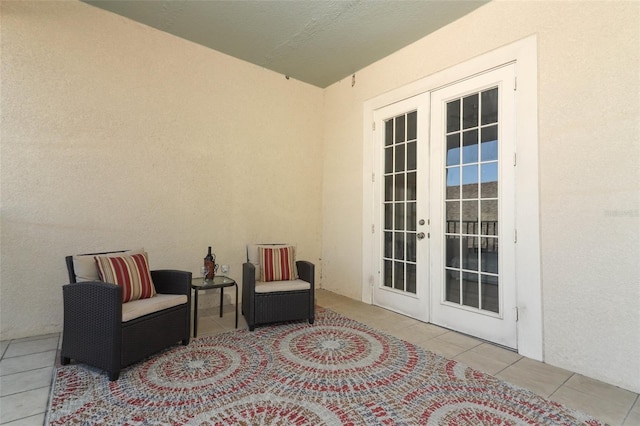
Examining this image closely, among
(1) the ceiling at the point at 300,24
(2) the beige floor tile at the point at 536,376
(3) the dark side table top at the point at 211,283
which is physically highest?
(1) the ceiling at the point at 300,24

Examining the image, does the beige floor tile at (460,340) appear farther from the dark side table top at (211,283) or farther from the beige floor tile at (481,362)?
the dark side table top at (211,283)

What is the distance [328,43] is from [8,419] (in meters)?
4.25

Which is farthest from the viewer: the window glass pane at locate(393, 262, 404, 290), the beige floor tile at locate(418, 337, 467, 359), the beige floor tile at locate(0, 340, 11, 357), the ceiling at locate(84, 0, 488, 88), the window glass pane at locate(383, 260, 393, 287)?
the window glass pane at locate(383, 260, 393, 287)

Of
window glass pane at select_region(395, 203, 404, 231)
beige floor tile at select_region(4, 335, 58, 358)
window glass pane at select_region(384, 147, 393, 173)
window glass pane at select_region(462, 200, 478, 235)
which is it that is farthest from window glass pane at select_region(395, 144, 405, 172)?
beige floor tile at select_region(4, 335, 58, 358)

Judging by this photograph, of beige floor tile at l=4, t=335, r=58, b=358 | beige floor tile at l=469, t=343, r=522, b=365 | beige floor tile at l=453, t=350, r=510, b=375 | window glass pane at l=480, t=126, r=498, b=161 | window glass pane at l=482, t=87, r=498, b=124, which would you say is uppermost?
window glass pane at l=482, t=87, r=498, b=124

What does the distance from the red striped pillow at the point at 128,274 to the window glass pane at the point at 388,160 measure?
297 cm

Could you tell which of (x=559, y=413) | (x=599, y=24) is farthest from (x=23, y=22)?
(x=559, y=413)

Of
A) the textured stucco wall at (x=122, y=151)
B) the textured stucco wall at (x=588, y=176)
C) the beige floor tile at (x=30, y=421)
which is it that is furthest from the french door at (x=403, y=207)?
the beige floor tile at (x=30, y=421)

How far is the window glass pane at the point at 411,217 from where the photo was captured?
12.3 ft

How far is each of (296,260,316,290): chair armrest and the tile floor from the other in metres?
0.74

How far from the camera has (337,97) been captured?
4938mm

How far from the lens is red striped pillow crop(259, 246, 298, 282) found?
11.8ft

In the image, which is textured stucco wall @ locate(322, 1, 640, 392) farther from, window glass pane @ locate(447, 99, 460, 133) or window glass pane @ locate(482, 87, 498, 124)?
window glass pane @ locate(447, 99, 460, 133)

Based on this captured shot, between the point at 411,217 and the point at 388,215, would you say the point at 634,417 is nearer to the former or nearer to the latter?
the point at 411,217
